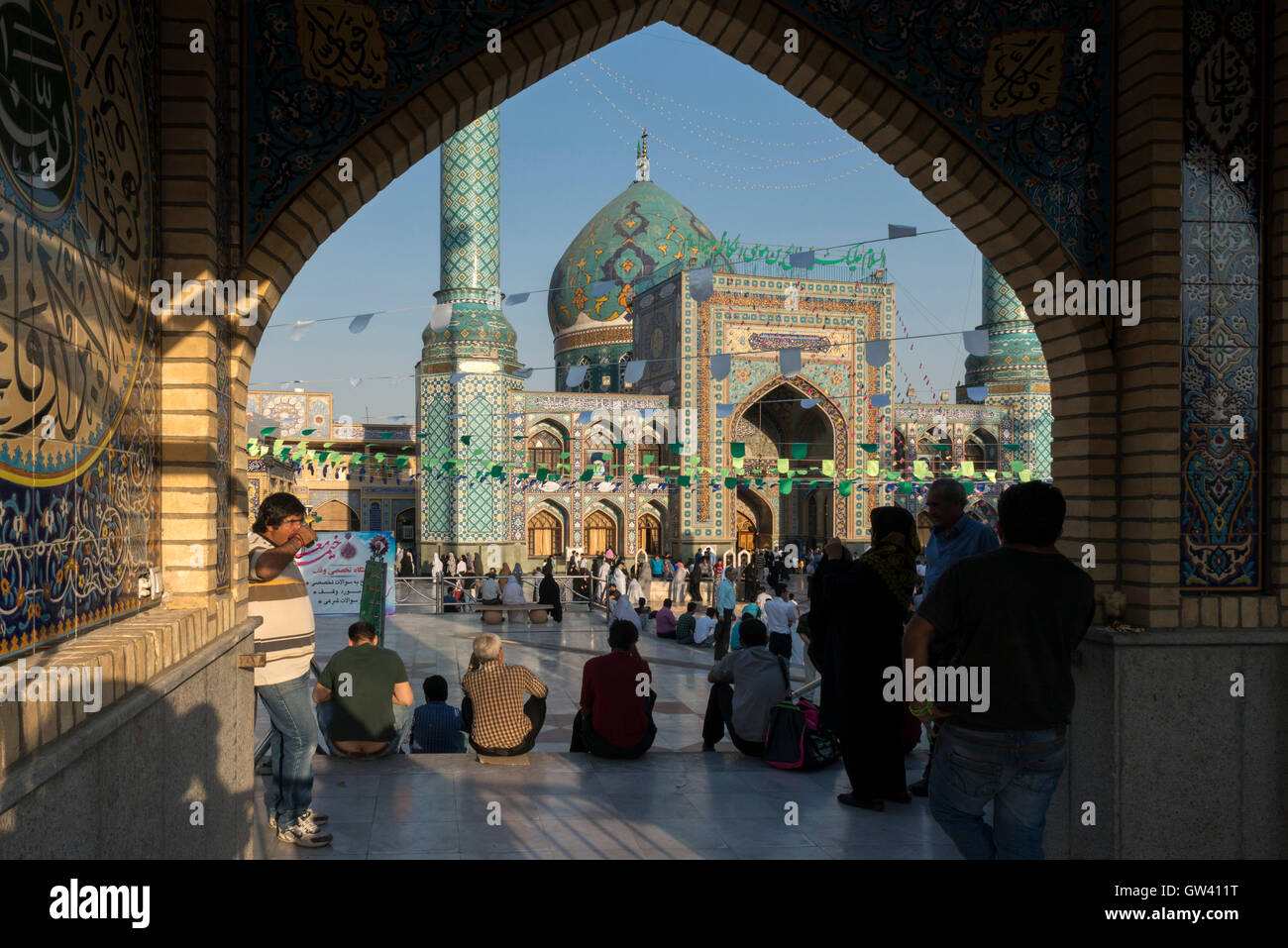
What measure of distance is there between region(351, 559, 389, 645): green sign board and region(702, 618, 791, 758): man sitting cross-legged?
9.85ft

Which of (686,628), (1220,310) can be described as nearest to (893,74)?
(1220,310)

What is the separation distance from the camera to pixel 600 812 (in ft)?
13.9

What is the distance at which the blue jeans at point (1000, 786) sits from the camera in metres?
2.47

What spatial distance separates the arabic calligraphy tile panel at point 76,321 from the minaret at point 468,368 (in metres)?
18.1

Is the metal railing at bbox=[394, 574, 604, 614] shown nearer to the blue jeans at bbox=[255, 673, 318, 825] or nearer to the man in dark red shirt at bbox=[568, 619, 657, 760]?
the man in dark red shirt at bbox=[568, 619, 657, 760]

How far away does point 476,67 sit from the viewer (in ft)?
13.1

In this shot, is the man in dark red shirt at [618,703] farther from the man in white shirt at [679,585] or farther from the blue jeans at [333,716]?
the man in white shirt at [679,585]

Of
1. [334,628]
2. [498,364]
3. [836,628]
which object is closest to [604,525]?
[498,364]

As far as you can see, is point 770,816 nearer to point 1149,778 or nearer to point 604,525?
point 1149,778

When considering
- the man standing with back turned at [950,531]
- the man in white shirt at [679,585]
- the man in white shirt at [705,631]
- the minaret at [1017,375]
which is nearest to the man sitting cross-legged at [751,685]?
the man standing with back turned at [950,531]

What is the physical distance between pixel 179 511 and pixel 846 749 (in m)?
2.85

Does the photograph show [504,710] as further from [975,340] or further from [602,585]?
[975,340]

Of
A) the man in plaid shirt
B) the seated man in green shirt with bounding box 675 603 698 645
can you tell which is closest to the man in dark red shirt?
the man in plaid shirt

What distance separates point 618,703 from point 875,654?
4.47ft
